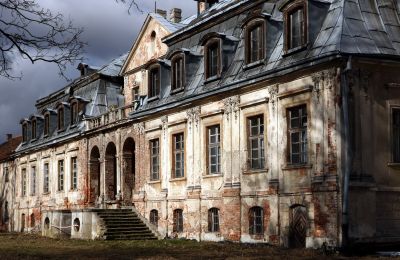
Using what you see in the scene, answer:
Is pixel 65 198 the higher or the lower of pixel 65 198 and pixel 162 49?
the lower

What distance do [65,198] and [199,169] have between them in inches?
542

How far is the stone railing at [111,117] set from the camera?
2859 cm

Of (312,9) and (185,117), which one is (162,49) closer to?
(185,117)

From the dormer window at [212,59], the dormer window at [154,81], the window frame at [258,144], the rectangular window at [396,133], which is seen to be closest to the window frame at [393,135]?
the rectangular window at [396,133]

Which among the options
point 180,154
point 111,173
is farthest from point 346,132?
point 111,173

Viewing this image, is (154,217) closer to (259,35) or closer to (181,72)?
(181,72)

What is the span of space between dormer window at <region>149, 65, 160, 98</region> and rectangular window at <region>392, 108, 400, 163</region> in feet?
36.6

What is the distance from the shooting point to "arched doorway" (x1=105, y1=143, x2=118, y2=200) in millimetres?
30469

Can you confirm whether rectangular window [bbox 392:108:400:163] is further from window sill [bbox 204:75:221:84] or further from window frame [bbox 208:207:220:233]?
window frame [bbox 208:207:220:233]

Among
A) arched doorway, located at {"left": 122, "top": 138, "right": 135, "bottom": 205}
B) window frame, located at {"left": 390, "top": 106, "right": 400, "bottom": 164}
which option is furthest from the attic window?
arched doorway, located at {"left": 122, "top": 138, "right": 135, "bottom": 205}

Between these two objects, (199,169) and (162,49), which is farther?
(162,49)

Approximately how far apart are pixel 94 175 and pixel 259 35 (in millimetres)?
14622

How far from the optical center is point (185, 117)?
24141 mm

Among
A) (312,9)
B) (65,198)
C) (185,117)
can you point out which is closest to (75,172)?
(65,198)
